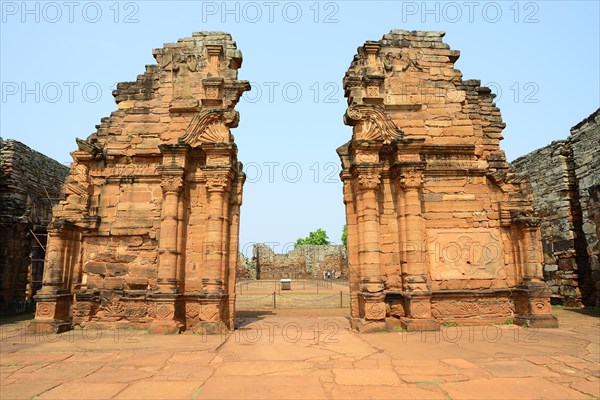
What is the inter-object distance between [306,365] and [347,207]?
5.01m

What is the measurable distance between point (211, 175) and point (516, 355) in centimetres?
681

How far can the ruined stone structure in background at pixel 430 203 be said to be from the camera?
28.5 feet

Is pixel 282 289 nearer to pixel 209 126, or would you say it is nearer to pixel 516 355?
pixel 209 126

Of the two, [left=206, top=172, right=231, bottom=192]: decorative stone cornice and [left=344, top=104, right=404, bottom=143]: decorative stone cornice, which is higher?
[left=344, top=104, right=404, bottom=143]: decorative stone cornice

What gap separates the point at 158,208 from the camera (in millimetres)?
9273

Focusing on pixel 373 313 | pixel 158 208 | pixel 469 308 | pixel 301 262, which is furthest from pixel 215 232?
pixel 301 262

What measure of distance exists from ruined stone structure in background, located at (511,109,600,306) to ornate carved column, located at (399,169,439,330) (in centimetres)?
729

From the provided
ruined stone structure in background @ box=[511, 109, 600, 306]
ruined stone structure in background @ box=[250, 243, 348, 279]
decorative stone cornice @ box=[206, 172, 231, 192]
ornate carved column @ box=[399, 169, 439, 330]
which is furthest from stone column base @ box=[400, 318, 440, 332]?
ruined stone structure in background @ box=[250, 243, 348, 279]

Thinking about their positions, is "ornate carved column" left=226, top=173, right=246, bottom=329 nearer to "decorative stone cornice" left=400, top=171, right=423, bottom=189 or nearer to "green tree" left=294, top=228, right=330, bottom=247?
"decorative stone cornice" left=400, top=171, right=423, bottom=189

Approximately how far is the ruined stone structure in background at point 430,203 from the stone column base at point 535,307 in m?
0.02

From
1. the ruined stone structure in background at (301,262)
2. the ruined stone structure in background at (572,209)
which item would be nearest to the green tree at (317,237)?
the ruined stone structure in background at (301,262)

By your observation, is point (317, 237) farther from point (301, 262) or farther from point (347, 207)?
point (347, 207)

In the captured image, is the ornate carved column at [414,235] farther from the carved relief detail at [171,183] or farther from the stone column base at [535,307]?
the carved relief detail at [171,183]

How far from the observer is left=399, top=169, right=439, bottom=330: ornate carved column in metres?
8.25
